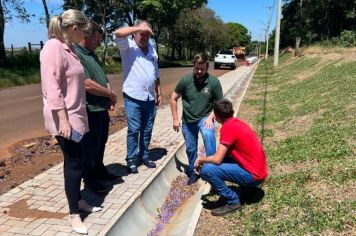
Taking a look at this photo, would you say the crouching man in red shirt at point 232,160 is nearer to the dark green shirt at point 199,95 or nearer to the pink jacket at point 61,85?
the dark green shirt at point 199,95

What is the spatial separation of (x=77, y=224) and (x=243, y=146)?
6.32ft

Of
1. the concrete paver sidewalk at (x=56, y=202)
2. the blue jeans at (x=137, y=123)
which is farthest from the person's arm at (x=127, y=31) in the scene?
the concrete paver sidewalk at (x=56, y=202)

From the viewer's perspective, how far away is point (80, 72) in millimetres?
4109

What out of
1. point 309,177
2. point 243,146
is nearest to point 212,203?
point 243,146

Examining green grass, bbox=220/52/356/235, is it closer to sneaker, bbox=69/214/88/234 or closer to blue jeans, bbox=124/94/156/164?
sneaker, bbox=69/214/88/234

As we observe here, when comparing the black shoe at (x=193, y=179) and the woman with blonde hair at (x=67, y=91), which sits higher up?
the woman with blonde hair at (x=67, y=91)

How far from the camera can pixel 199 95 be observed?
5934 mm

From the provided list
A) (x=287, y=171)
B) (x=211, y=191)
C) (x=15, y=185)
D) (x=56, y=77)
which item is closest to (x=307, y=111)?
(x=287, y=171)

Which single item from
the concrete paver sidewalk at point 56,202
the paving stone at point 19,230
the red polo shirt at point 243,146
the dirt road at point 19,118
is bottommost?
the dirt road at point 19,118

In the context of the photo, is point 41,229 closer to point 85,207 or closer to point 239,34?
point 85,207

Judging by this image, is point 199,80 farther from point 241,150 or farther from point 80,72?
point 80,72

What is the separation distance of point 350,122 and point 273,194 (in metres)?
3.31

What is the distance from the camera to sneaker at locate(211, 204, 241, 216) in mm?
5008

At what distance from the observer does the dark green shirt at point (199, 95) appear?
593cm
